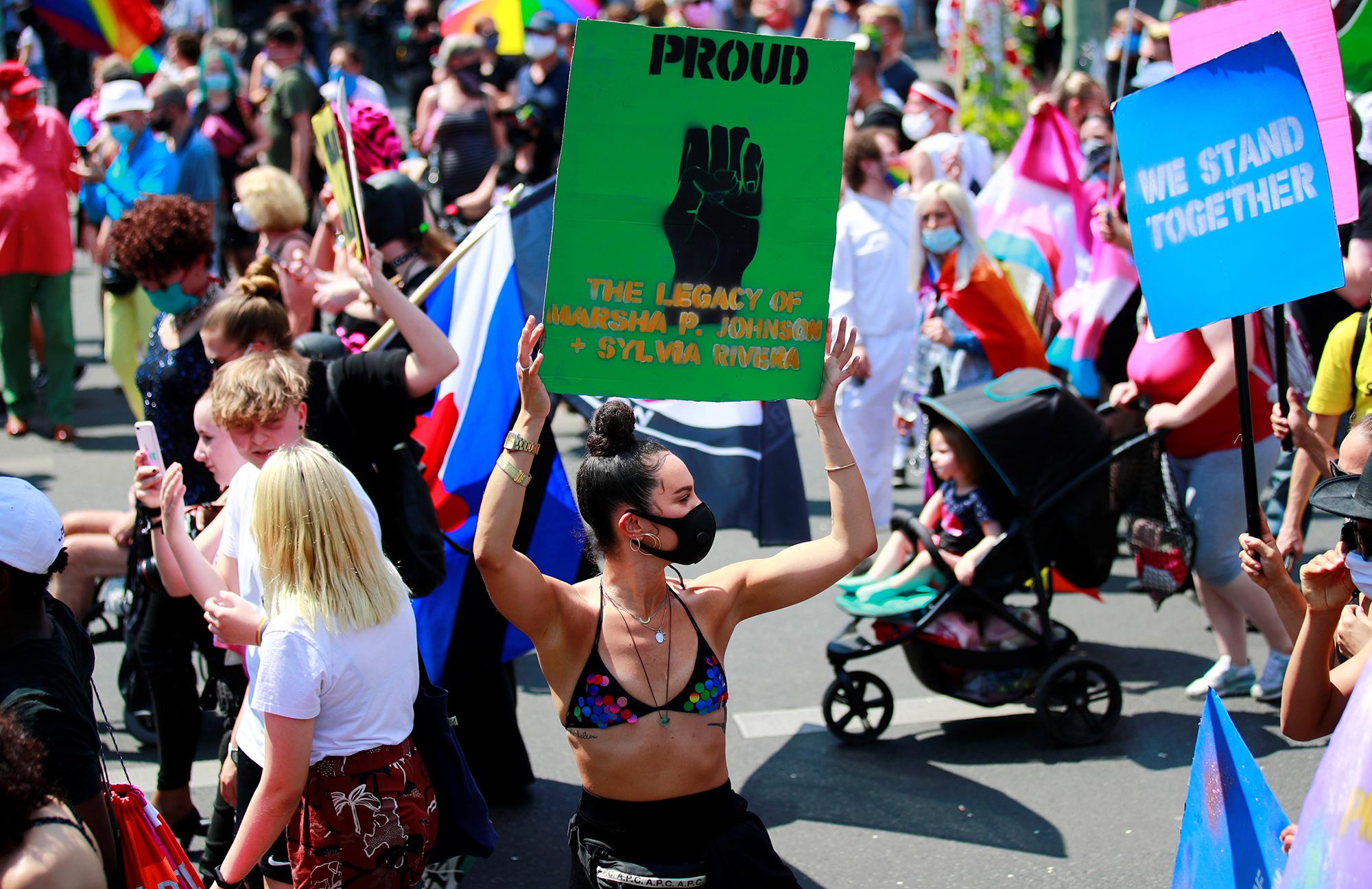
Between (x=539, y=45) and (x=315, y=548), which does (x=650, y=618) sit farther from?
(x=539, y=45)

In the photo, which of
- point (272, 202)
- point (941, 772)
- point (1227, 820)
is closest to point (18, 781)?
point (1227, 820)

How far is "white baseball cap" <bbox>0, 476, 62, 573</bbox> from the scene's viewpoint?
2.71 m

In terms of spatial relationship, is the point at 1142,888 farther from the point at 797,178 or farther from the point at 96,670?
the point at 96,670

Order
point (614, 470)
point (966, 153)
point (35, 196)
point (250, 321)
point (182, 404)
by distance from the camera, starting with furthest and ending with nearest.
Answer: point (966, 153)
point (35, 196)
point (182, 404)
point (250, 321)
point (614, 470)

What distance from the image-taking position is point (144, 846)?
107 inches

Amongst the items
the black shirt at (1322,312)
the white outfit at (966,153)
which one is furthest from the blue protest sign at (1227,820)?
the white outfit at (966,153)

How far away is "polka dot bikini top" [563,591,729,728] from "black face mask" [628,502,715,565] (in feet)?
0.69

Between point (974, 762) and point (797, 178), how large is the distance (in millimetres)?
2744

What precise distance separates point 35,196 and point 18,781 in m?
7.72

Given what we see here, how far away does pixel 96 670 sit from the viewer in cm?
580

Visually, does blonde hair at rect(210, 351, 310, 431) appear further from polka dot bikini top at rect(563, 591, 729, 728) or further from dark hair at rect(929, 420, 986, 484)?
dark hair at rect(929, 420, 986, 484)

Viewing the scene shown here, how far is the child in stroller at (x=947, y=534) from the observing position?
511 centimetres

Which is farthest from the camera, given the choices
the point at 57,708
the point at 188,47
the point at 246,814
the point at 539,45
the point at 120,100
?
the point at 188,47

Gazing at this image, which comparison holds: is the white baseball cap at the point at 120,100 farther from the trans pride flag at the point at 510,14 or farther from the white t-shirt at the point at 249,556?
the white t-shirt at the point at 249,556
